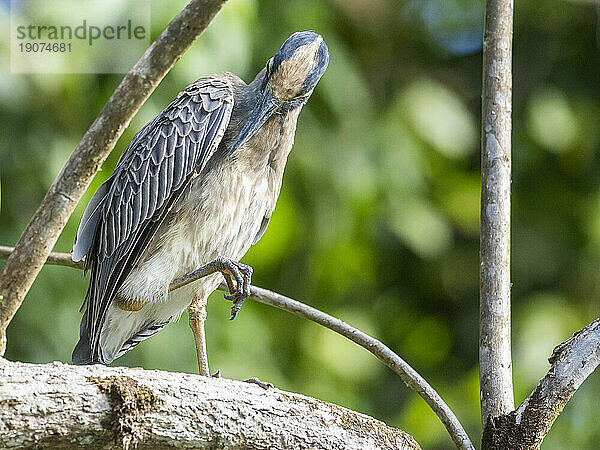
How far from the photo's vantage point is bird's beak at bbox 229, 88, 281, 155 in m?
2.21

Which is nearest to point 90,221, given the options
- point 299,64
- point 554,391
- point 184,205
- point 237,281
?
point 184,205

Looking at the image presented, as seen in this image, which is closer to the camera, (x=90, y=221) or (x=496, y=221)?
(x=496, y=221)

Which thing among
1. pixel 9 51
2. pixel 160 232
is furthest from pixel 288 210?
pixel 160 232

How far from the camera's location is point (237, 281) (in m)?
1.97

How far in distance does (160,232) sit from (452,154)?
2.38m

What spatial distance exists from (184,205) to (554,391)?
3.82 ft

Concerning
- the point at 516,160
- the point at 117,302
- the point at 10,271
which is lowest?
the point at 10,271

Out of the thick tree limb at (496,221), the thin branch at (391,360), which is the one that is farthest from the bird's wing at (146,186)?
the thick tree limb at (496,221)

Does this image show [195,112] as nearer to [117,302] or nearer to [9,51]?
[117,302]

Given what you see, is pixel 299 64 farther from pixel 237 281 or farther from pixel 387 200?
pixel 387 200

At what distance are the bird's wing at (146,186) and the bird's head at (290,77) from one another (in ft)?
0.49

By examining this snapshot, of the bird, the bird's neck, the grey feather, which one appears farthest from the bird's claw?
the grey feather

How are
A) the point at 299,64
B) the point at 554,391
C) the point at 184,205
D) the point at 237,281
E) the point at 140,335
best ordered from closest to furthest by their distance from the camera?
the point at 554,391 → the point at 237,281 → the point at 299,64 → the point at 184,205 → the point at 140,335

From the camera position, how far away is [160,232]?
2.40 m
